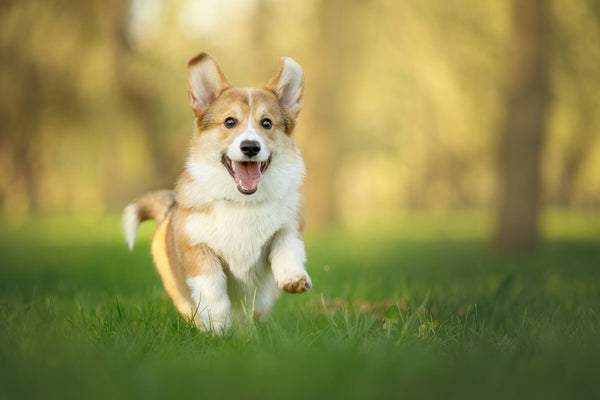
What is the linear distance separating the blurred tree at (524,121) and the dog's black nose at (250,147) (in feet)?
21.1

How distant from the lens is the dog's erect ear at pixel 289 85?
408 centimetres

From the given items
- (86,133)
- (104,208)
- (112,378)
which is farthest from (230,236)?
(104,208)

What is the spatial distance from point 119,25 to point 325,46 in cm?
479

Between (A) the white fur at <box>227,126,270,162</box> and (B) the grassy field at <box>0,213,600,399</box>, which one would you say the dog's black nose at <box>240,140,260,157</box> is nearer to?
(A) the white fur at <box>227,126,270,162</box>

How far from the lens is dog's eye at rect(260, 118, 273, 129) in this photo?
12.6 ft

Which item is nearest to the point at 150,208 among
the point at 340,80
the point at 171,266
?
the point at 171,266

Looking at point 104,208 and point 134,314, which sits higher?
point 134,314

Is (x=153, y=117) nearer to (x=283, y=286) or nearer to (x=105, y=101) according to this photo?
(x=105, y=101)

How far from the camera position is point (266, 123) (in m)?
3.87

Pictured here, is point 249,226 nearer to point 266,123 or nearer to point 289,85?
point 266,123

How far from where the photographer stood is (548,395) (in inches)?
84.4

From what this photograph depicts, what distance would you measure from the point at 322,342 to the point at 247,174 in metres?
1.23

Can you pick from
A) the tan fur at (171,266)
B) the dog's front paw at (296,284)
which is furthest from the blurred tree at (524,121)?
the dog's front paw at (296,284)

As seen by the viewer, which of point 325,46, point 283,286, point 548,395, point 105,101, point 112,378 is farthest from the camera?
point 105,101
